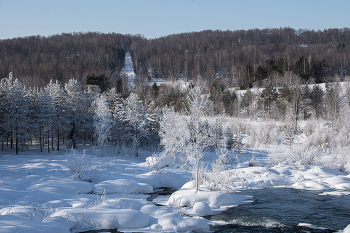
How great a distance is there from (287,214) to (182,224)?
16.9ft

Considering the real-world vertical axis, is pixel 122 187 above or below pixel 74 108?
below

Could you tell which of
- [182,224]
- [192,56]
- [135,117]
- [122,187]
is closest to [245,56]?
[192,56]

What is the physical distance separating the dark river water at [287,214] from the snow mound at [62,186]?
412 centimetres

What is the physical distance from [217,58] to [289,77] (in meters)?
43.0

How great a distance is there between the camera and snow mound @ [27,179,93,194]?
12.9m

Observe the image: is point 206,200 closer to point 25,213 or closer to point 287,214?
point 287,214

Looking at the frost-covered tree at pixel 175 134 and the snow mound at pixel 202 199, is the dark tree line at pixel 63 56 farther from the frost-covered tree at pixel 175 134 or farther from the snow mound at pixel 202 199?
the snow mound at pixel 202 199

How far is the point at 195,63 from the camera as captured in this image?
99688mm

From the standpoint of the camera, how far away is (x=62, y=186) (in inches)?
535

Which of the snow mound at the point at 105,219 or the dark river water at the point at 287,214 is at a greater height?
the snow mound at the point at 105,219

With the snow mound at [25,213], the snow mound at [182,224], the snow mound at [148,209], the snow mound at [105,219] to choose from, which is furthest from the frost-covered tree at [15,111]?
the snow mound at [182,224]

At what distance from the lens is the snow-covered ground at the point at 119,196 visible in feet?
28.5

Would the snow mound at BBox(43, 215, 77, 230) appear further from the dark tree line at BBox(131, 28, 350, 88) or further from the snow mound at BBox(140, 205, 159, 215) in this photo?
the dark tree line at BBox(131, 28, 350, 88)

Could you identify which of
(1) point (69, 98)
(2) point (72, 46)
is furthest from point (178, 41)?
(1) point (69, 98)
